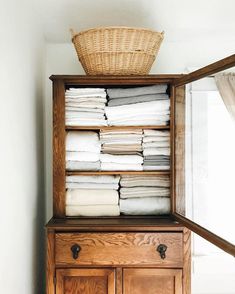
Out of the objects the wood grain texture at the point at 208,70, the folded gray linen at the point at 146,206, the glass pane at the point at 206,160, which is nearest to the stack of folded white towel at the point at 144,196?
the folded gray linen at the point at 146,206

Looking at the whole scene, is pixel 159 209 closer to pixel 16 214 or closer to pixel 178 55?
pixel 16 214

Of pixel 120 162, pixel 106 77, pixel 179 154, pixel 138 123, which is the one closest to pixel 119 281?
pixel 120 162

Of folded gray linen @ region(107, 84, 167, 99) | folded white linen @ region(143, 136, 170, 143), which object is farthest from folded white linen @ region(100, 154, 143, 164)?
folded gray linen @ region(107, 84, 167, 99)

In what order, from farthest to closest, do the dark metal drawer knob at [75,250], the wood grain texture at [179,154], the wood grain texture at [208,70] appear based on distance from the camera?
the wood grain texture at [179,154] < the dark metal drawer knob at [75,250] < the wood grain texture at [208,70]

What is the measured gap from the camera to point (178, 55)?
2.66m

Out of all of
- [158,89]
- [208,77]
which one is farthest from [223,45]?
[208,77]

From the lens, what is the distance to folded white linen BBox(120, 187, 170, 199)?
88.6 inches

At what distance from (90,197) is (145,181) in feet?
1.08

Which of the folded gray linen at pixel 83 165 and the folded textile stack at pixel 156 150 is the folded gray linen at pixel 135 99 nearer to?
the folded textile stack at pixel 156 150

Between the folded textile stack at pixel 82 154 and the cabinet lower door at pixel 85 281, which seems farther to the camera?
the folded textile stack at pixel 82 154

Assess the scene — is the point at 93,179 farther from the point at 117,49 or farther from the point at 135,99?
the point at 117,49

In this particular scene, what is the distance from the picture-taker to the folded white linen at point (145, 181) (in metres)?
2.27

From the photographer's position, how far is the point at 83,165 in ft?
7.35

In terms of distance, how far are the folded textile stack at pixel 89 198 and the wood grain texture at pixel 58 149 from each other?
5cm
